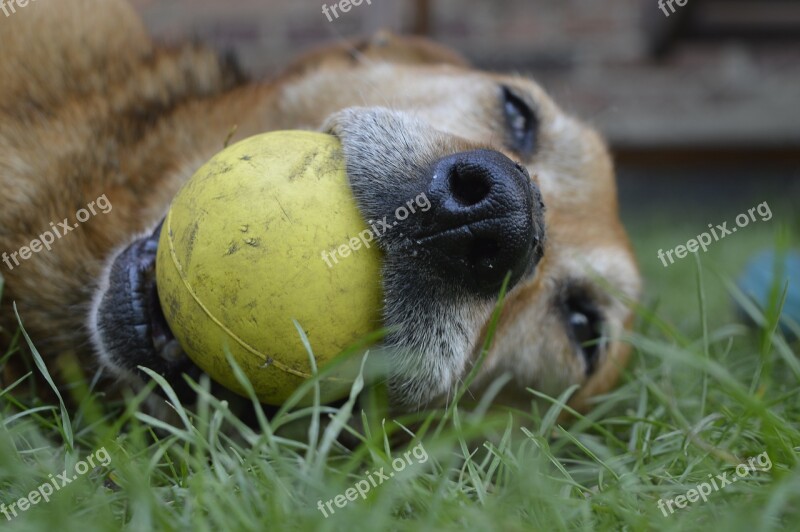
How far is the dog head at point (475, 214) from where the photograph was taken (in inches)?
62.3

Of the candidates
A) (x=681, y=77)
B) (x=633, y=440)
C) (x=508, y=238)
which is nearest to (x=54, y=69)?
(x=508, y=238)

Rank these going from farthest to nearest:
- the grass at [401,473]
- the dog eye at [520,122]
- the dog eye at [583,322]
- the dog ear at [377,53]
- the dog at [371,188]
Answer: the dog ear at [377,53] → the dog eye at [520,122] → the dog eye at [583,322] → the dog at [371,188] → the grass at [401,473]

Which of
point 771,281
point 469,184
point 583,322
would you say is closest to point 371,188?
point 469,184

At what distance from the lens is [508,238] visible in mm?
1570

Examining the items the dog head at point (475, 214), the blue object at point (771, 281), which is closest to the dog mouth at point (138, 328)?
the dog head at point (475, 214)

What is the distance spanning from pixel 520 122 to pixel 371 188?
104cm

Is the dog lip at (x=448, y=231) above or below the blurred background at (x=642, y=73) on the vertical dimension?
above

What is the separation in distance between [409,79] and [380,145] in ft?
3.10

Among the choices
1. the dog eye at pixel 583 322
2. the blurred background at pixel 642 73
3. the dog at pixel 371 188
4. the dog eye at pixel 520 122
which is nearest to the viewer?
the dog at pixel 371 188

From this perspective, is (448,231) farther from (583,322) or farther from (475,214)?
(583,322)

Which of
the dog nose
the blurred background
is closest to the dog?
the dog nose

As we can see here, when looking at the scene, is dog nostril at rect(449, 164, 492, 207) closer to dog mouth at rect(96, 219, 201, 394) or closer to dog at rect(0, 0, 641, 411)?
dog at rect(0, 0, 641, 411)

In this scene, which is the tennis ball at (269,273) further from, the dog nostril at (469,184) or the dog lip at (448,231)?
the dog nostril at (469,184)

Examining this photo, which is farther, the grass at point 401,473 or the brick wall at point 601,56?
the brick wall at point 601,56
